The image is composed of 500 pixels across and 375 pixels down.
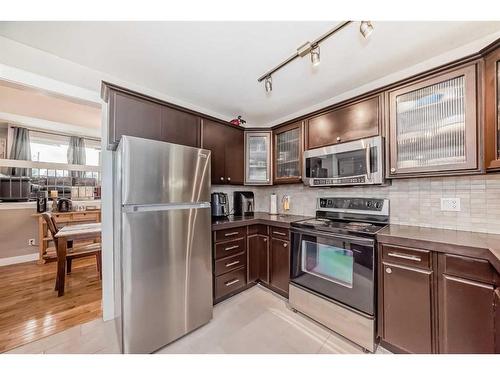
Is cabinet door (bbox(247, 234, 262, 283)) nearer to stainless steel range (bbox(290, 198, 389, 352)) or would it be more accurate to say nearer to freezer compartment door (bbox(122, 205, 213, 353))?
stainless steel range (bbox(290, 198, 389, 352))

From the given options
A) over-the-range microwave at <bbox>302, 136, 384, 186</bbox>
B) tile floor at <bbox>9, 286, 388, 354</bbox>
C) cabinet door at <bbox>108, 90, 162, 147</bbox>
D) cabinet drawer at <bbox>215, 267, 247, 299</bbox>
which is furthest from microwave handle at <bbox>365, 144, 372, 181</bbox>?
cabinet door at <bbox>108, 90, 162, 147</bbox>

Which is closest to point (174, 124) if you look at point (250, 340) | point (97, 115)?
point (250, 340)

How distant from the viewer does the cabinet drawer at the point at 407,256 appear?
4.43ft

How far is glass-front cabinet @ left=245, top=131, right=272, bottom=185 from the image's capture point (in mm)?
2867

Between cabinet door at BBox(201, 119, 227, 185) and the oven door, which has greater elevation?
cabinet door at BBox(201, 119, 227, 185)

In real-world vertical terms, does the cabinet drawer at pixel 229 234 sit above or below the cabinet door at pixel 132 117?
below

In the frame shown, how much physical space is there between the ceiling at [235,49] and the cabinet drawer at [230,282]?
6.82 feet

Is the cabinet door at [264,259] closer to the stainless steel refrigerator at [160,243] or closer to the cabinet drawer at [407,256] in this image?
the stainless steel refrigerator at [160,243]

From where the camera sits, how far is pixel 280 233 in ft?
7.52

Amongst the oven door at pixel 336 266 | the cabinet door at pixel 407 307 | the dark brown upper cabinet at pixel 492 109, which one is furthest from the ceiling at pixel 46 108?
the dark brown upper cabinet at pixel 492 109

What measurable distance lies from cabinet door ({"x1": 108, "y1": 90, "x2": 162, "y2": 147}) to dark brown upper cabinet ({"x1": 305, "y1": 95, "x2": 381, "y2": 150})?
5.52 feet

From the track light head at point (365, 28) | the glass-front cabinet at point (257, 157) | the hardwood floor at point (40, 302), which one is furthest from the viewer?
the glass-front cabinet at point (257, 157)

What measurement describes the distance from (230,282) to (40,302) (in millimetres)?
2159
